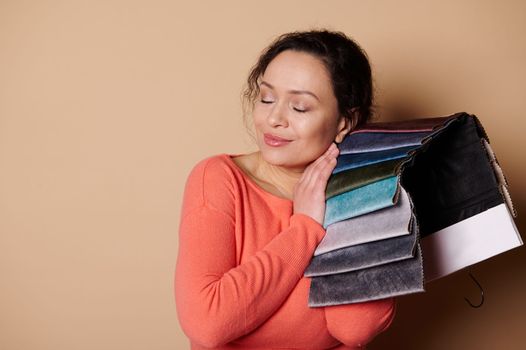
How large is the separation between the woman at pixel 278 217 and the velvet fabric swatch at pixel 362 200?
0.11 feet

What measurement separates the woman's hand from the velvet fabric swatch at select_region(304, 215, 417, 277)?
106 mm

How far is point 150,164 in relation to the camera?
2301mm

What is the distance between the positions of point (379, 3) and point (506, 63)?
48 centimetres

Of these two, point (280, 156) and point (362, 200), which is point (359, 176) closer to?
point (362, 200)

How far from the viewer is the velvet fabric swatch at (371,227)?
1.36 meters

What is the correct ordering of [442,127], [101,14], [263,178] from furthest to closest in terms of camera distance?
1. [101,14]
2. [263,178]
3. [442,127]

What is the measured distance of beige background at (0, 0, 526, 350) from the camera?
2242 millimetres

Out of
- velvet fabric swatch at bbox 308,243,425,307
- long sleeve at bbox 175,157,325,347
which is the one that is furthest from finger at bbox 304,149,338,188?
velvet fabric swatch at bbox 308,243,425,307

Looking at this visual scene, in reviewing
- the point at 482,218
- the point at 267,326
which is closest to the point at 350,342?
the point at 267,326

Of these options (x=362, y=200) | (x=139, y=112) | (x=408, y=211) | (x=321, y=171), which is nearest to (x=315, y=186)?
(x=321, y=171)

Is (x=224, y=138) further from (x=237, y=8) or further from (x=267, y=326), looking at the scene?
(x=267, y=326)

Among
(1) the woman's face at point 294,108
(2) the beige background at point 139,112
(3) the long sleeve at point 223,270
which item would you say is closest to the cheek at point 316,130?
(1) the woman's face at point 294,108

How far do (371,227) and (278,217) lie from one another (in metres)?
0.27

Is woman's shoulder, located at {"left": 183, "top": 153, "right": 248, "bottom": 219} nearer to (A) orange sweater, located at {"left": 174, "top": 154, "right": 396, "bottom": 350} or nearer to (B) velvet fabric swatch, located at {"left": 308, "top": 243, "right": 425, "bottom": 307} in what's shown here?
(A) orange sweater, located at {"left": 174, "top": 154, "right": 396, "bottom": 350}
